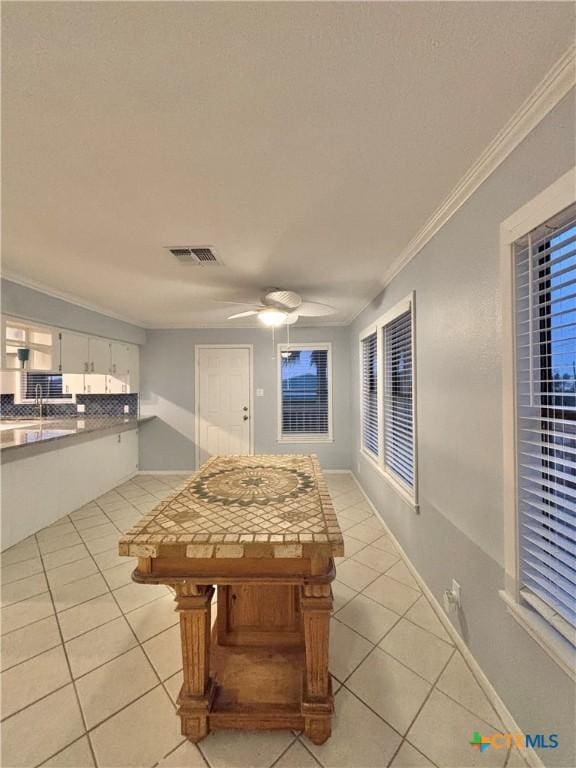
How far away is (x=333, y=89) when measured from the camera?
1.01 metres

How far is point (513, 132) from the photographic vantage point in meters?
1.16

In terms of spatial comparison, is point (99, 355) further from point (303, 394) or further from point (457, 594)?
point (457, 594)

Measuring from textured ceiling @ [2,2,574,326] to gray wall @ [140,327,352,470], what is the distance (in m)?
2.88

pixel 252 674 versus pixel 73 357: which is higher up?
pixel 73 357

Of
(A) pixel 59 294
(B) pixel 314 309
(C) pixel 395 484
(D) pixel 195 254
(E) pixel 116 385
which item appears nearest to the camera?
(D) pixel 195 254

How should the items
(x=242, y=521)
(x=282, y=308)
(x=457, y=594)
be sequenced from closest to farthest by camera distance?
(x=242, y=521) → (x=457, y=594) → (x=282, y=308)

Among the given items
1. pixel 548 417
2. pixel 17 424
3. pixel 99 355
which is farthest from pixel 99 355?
pixel 548 417

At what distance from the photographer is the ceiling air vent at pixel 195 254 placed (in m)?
2.21

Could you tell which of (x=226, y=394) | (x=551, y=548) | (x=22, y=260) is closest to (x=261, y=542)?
(x=551, y=548)

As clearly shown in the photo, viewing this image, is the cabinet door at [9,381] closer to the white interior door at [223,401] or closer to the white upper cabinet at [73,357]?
the white upper cabinet at [73,357]

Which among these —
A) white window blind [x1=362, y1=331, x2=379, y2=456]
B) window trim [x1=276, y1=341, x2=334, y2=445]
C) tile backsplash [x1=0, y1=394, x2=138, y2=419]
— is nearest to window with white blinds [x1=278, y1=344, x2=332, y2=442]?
window trim [x1=276, y1=341, x2=334, y2=445]

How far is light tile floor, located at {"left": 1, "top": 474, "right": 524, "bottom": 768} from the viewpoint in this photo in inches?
47.4

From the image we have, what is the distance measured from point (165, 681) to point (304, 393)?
385 cm

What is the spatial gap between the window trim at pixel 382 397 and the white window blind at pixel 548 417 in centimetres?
101
